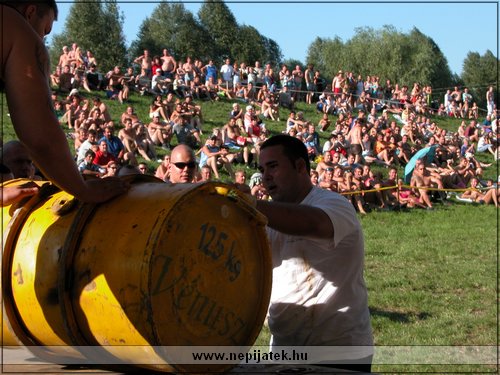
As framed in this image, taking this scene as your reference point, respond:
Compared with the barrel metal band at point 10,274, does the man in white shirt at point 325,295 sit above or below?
below

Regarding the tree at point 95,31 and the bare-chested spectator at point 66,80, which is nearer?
the bare-chested spectator at point 66,80

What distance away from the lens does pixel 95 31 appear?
5878cm

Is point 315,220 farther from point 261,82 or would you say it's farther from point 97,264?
point 261,82

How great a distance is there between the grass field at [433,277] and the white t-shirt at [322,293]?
2.95 m

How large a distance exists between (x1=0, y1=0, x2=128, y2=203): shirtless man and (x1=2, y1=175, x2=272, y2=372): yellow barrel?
16 centimetres

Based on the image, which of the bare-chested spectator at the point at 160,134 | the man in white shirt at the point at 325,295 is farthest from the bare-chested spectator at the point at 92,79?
the man in white shirt at the point at 325,295

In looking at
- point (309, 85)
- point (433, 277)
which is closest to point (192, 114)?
point (433, 277)

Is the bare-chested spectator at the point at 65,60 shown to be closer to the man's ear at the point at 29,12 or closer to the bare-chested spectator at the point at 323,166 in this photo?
the bare-chested spectator at the point at 323,166

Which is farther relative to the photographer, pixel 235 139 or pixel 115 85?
pixel 115 85

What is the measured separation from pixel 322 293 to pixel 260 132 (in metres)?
17.0

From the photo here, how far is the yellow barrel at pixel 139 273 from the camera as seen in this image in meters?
2.38

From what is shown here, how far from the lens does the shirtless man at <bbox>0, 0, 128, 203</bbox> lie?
2.41 metres

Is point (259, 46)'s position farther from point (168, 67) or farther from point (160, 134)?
point (160, 134)

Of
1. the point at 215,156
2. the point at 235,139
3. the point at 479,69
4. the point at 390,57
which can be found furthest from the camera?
the point at 479,69
